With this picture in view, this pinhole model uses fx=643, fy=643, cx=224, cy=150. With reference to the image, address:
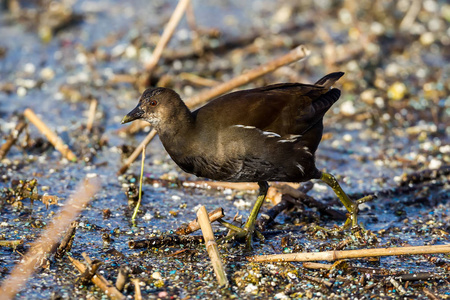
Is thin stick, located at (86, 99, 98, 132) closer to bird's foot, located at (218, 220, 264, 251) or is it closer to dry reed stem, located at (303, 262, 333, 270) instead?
bird's foot, located at (218, 220, 264, 251)

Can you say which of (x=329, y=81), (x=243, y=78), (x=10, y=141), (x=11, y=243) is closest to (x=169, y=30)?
(x=243, y=78)

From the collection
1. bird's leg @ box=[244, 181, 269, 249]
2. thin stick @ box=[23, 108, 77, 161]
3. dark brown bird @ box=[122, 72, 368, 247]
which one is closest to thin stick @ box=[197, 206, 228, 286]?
dark brown bird @ box=[122, 72, 368, 247]

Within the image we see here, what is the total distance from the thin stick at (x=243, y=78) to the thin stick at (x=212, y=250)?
5.21ft

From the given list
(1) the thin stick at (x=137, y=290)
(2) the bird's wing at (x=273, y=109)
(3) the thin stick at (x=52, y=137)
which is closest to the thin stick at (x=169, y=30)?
(3) the thin stick at (x=52, y=137)

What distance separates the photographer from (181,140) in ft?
14.3

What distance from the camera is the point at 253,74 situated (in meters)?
5.87

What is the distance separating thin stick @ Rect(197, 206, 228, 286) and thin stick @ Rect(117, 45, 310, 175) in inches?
62.5

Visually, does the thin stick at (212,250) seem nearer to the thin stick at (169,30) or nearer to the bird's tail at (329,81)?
Result: the bird's tail at (329,81)

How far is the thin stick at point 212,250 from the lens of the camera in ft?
12.2

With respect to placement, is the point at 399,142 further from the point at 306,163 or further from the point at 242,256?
the point at 242,256

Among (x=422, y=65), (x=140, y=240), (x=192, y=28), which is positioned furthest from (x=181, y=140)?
(x=422, y=65)

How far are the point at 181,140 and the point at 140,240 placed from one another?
2.40ft

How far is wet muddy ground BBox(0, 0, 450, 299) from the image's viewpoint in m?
4.07

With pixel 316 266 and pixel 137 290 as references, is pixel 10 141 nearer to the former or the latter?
pixel 137 290
